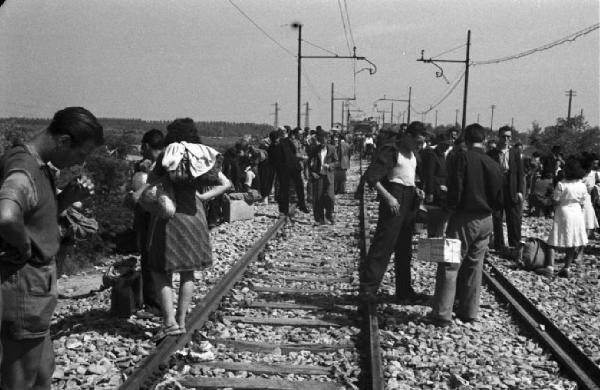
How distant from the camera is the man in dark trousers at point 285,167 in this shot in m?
13.9

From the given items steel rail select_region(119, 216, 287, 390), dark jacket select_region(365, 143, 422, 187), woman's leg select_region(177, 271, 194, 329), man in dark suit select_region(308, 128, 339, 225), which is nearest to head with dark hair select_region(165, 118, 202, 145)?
woman's leg select_region(177, 271, 194, 329)

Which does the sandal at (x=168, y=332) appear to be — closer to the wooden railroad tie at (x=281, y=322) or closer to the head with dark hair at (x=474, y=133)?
the wooden railroad tie at (x=281, y=322)

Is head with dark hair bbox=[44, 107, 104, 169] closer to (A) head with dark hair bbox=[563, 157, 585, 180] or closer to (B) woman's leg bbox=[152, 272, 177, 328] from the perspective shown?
(B) woman's leg bbox=[152, 272, 177, 328]

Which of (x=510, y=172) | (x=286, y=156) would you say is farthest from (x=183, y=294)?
(x=286, y=156)

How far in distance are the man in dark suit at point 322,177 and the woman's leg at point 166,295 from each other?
8075 millimetres

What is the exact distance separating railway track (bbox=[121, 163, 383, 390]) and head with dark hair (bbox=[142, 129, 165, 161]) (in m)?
1.49

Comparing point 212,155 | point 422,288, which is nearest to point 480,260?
point 422,288

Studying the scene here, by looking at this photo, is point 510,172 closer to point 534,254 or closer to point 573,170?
point 573,170

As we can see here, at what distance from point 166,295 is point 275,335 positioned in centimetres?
121

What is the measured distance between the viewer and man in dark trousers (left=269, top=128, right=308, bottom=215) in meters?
13.9

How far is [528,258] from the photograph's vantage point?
9.48 meters

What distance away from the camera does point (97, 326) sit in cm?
591

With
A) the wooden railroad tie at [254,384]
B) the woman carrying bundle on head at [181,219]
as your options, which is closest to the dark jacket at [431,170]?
the woman carrying bundle on head at [181,219]

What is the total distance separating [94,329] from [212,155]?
1.89m
